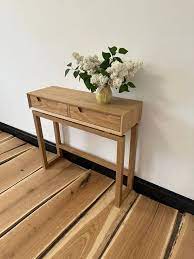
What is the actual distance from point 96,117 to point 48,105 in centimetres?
45

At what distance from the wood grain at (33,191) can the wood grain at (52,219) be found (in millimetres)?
66

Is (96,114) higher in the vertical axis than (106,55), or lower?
lower

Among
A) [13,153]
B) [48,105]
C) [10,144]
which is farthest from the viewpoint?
[10,144]

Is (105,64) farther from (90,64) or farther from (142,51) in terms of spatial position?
(142,51)

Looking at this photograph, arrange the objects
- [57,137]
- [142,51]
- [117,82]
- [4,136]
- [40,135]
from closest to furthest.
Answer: [117,82] < [142,51] < [40,135] < [57,137] < [4,136]

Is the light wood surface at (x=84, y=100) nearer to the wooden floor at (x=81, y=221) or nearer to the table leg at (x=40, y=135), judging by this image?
the table leg at (x=40, y=135)

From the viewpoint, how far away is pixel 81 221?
4.95ft

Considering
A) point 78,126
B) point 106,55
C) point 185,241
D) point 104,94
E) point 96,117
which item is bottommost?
point 185,241

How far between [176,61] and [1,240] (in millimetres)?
1600

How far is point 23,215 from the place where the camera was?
1.56m

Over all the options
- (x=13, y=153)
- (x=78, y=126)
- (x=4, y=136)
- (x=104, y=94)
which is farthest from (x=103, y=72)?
(x=4, y=136)

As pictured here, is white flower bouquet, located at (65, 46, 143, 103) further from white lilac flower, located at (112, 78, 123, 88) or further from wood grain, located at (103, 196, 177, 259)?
wood grain, located at (103, 196, 177, 259)

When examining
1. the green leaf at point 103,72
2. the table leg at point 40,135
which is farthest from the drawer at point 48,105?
the green leaf at point 103,72

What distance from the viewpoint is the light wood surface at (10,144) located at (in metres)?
2.41
